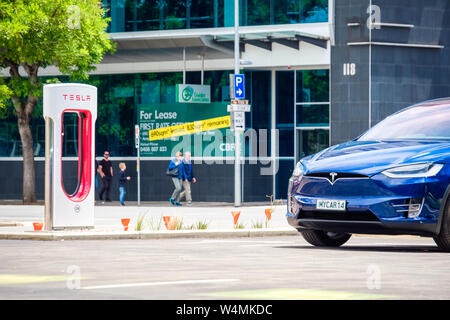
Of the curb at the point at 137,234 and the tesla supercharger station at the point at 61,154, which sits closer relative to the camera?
the curb at the point at 137,234

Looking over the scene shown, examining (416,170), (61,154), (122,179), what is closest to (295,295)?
(416,170)

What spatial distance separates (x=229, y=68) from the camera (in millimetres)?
36406

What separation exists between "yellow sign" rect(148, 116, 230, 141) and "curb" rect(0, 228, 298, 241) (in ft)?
58.1

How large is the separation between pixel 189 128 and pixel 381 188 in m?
24.6

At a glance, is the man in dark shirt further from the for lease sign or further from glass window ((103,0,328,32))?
Answer: glass window ((103,0,328,32))

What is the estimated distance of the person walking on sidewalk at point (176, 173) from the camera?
33562 millimetres

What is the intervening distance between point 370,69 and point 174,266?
23.1 meters

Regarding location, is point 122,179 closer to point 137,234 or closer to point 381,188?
point 137,234

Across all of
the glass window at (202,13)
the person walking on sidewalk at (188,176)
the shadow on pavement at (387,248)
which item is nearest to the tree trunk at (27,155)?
the glass window at (202,13)

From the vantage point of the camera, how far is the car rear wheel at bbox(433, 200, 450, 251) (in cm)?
1205

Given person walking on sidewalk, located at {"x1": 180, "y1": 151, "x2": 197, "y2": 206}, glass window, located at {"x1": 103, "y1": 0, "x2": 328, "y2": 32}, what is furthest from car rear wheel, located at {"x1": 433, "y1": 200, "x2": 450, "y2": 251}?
glass window, located at {"x1": 103, "y1": 0, "x2": 328, "y2": 32}

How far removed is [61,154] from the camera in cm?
1823

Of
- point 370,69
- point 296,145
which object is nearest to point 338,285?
point 370,69

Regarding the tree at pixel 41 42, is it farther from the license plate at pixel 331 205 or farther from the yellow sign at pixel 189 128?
the license plate at pixel 331 205
